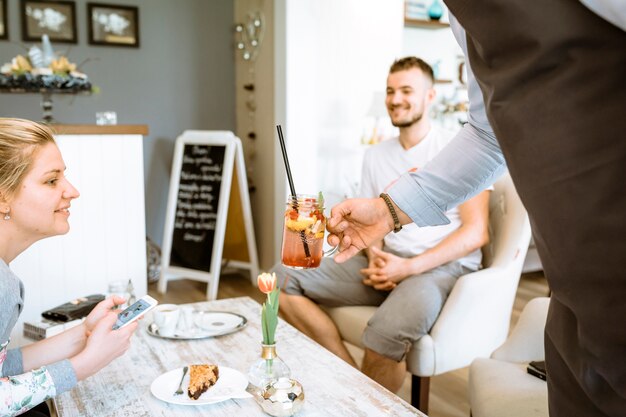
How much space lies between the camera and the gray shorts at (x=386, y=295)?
77.5 inches

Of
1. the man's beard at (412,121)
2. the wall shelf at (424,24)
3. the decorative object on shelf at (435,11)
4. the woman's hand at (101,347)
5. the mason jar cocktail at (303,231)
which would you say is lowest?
the woman's hand at (101,347)

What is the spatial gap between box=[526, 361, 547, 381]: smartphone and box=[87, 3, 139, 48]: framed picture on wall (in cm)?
353

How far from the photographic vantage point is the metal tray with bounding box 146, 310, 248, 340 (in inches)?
68.4

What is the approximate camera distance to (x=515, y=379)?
5.13 ft

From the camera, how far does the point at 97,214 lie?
8.87ft

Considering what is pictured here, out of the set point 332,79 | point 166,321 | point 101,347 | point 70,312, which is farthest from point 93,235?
point 332,79

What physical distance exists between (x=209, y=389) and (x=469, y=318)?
103 cm

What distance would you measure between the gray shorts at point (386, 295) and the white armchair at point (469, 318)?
1.9 inches

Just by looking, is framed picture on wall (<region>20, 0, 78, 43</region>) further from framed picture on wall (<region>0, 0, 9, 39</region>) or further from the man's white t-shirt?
the man's white t-shirt

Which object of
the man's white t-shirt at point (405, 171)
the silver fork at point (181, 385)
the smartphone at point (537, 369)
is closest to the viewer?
the silver fork at point (181, 385)

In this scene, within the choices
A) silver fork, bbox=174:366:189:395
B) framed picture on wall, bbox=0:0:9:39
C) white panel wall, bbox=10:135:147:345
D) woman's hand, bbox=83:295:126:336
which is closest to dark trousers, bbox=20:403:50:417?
woman's hand, bbox=83:295:126:336

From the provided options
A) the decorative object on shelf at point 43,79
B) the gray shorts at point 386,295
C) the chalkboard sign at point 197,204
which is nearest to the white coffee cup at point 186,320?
the gray shorts at point 386,295

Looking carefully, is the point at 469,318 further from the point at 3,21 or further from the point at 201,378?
the point at 3,21

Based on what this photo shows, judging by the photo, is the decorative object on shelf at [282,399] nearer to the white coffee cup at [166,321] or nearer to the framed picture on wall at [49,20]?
the white coffee cup at [166,321]
